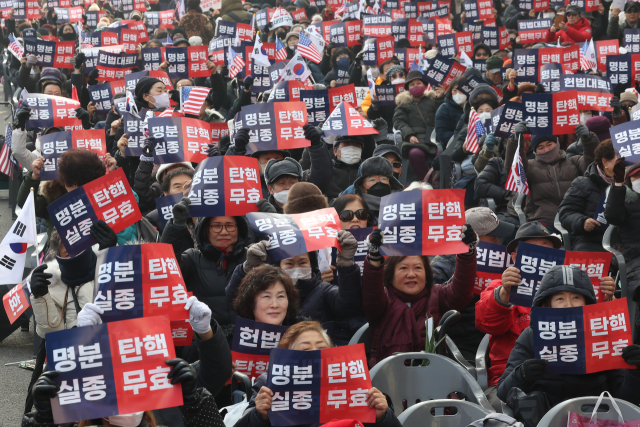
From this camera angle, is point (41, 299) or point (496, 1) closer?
point (41, 299)

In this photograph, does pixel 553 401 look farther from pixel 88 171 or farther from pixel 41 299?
pixel 88 171

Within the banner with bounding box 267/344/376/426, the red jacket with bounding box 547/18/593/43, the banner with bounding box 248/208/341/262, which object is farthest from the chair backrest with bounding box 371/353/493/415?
the red jacket with bounding box 547/18/593/43

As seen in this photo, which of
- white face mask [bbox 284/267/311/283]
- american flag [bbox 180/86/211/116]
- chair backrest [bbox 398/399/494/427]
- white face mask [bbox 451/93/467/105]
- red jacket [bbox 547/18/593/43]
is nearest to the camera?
chair backrest [bbox 398/399/494/427]

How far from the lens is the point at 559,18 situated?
16375mm

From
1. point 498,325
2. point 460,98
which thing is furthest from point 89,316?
point 460,98

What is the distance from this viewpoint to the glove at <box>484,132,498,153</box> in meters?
9.09

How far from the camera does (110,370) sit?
337cm

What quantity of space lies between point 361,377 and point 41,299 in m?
2.03

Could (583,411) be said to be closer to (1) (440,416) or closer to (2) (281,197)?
(1) (440,416)

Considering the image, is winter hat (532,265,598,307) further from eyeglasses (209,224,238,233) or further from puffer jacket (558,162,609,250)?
puffer jacket (558,162,609,250)

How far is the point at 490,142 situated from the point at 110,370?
6541mm

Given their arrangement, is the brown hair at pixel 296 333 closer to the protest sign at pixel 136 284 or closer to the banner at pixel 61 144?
the protest sign at pixel 136 284

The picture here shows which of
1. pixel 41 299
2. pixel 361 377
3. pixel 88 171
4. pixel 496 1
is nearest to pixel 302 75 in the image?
pixel 88 171

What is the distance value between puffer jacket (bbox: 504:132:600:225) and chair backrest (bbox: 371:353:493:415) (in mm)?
3926
